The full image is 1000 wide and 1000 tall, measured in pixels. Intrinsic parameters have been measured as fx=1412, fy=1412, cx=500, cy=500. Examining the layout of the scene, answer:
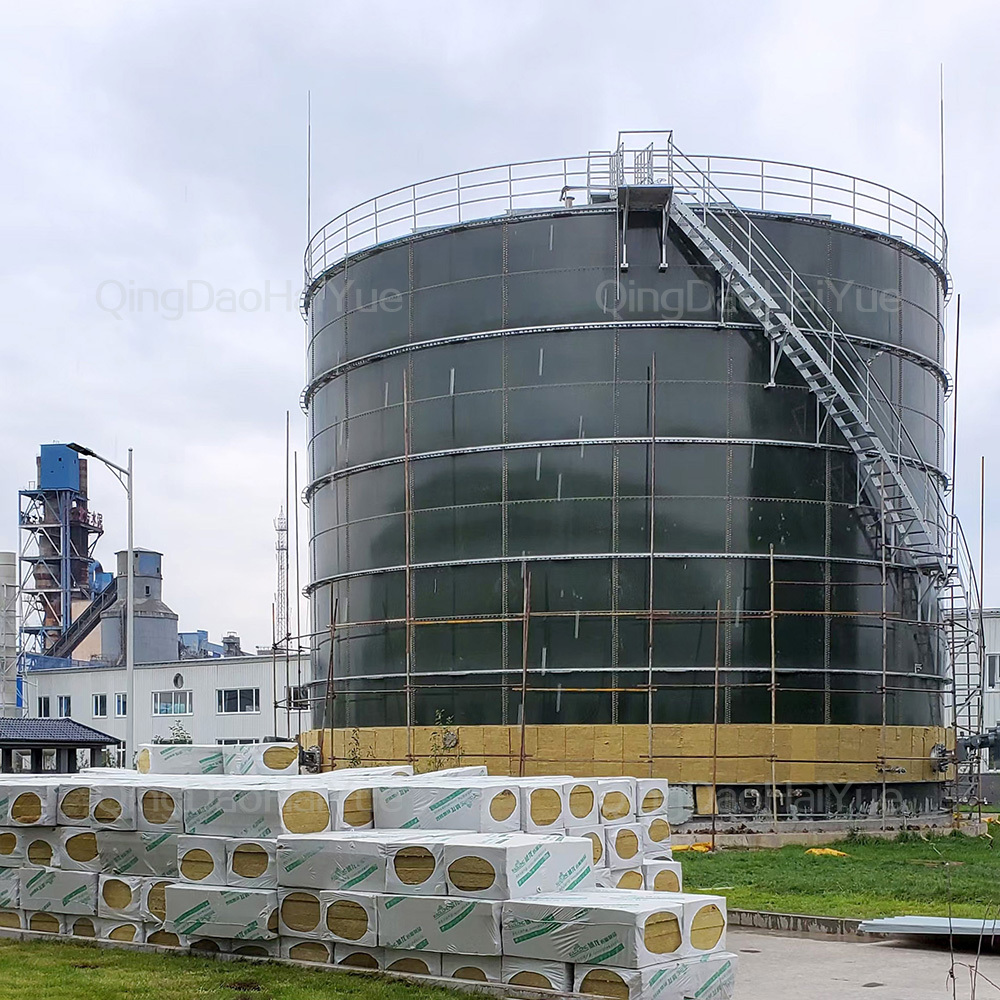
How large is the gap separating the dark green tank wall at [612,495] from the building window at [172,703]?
2793cm

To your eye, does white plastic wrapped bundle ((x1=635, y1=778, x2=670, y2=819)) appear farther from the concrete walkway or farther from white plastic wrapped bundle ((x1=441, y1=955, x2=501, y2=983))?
white plastic wrapped bundle ((x1=441, y1=955, x2=501, y2=983))

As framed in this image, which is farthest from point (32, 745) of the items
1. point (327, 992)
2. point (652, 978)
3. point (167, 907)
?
point (652, 978)

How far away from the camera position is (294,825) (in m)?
12.7

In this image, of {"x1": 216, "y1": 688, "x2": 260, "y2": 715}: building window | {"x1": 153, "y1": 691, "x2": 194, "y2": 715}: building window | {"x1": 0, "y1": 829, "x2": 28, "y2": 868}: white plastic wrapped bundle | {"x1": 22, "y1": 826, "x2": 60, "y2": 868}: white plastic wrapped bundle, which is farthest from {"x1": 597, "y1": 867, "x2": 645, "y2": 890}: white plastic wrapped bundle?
{"x1": 153, "y1": 691, "x2": 194, "y2": 715}: building window

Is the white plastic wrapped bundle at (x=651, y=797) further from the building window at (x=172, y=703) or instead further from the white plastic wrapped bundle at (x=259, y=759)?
the building window at (x=172, y=703)

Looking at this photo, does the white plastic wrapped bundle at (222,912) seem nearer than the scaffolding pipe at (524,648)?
Yes

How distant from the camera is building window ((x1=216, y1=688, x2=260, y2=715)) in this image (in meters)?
53.5

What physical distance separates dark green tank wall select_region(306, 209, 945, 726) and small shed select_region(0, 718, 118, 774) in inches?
212

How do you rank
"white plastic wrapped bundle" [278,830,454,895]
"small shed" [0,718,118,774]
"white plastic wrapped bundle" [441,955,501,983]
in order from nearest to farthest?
"white plastic wrapped bundle" [441,955,501,983]
"white plastic wrapped bundle" [278,830,454,895]
"small shed" [0,718,118,774]

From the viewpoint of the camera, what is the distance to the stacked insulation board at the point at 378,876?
10914 mm

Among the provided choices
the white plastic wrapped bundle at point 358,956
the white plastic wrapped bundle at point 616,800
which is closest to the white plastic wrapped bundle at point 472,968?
the white plastic wrapped bundle at point 358,956

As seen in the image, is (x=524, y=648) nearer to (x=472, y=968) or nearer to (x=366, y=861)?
(x=366, y=861)

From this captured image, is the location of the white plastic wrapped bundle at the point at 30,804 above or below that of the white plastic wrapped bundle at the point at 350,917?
above

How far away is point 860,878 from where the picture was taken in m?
19.2
